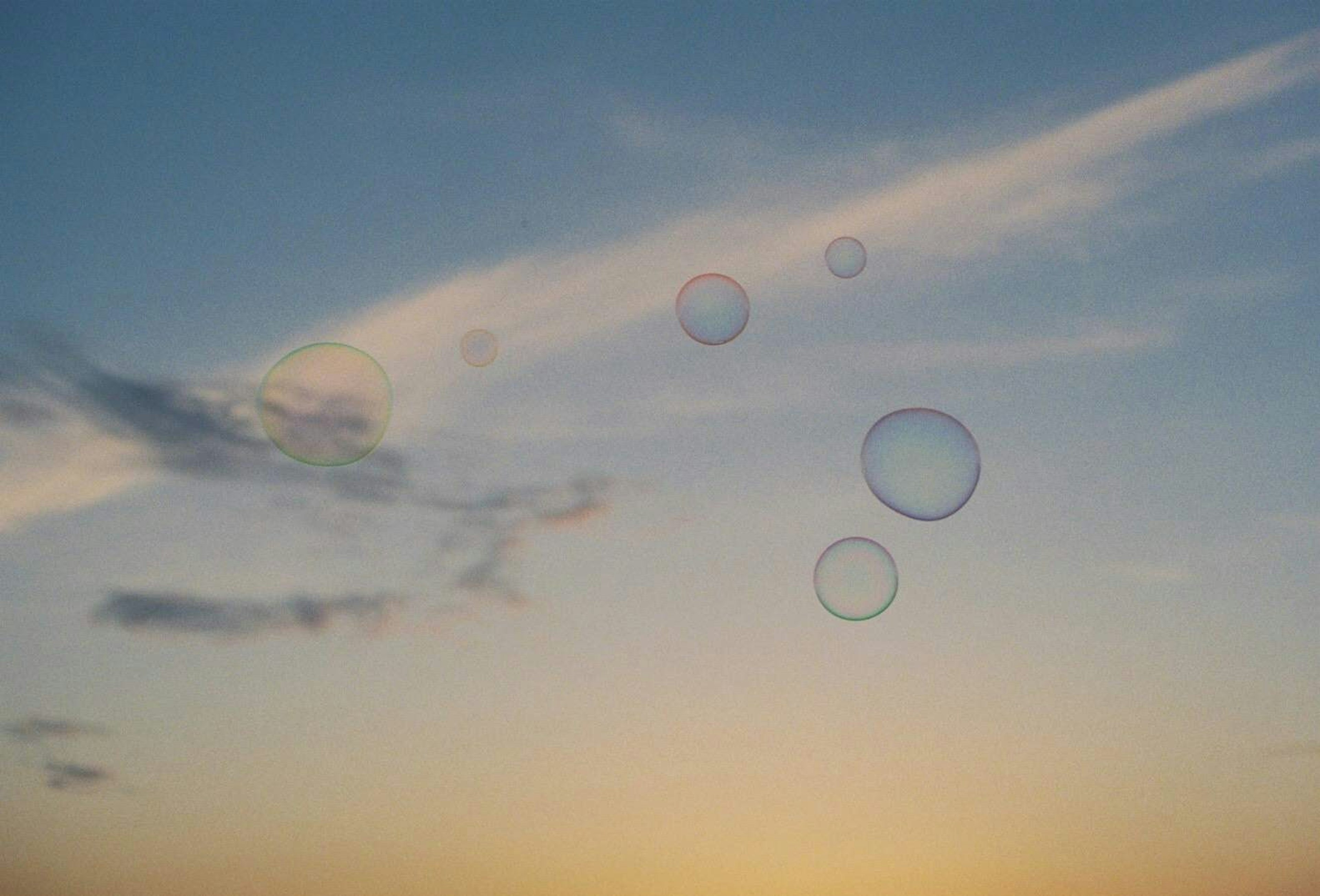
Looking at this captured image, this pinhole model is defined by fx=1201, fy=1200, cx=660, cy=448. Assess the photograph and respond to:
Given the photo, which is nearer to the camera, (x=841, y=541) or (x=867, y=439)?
(x=867, y=439)

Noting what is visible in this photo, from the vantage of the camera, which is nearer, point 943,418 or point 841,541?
point 943,418

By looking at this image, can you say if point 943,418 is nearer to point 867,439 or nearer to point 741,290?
point 867,439

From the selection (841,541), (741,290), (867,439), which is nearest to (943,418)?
(867,439)

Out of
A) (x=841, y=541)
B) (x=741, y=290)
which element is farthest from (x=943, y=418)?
(x=741, y=290)

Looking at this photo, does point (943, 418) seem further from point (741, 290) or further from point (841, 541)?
point (741, 290)

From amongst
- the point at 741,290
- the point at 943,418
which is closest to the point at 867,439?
the point at 943,418

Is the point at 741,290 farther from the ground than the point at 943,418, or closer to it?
farther from the ground

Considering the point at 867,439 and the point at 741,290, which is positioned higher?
the point at 741,290

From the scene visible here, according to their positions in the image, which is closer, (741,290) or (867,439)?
(867,439)
